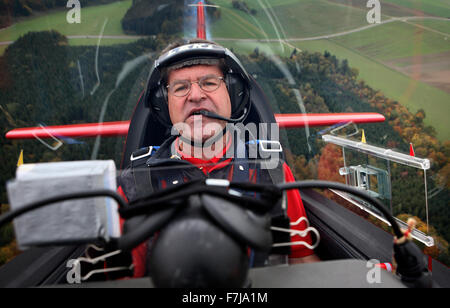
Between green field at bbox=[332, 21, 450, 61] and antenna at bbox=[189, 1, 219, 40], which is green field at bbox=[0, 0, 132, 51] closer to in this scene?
antenna at bbox=[189, 1, 219, 40]

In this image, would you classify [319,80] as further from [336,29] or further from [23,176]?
[23,176]

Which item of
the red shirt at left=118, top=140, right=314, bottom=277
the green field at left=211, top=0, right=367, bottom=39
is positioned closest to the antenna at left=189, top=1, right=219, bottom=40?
the green field at left=211, top=0, right=367, bottom=39

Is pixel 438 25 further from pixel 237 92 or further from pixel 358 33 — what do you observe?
pixel 237 92

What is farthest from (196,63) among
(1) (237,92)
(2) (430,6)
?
(2) (430,6)

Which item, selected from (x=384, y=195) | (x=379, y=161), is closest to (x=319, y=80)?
(x=379, y=161)

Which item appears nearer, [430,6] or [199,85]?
[430,6]
